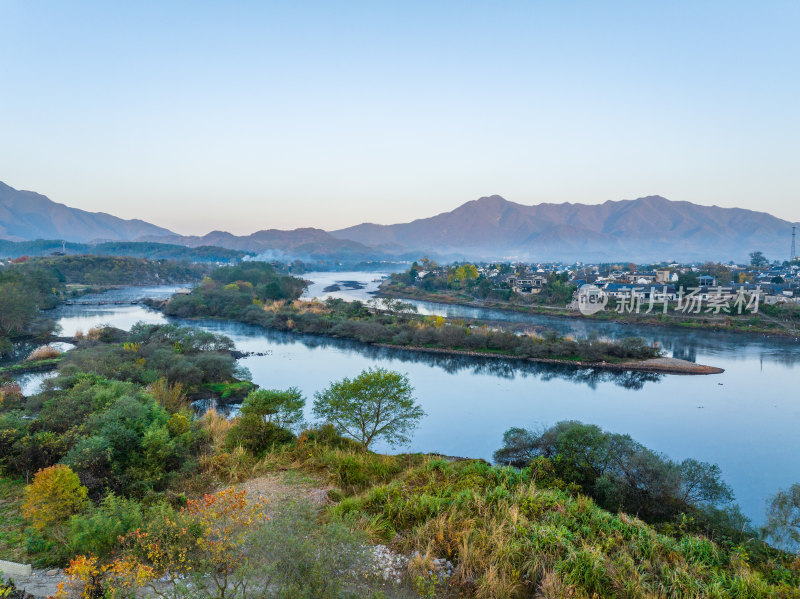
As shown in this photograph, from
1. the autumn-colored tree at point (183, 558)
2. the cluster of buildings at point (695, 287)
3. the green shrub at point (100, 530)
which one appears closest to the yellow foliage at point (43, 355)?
the green shrub at point (100, 530)

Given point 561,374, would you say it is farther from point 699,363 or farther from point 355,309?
point 355,309

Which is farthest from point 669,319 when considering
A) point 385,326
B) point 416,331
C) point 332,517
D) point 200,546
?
point 200,546

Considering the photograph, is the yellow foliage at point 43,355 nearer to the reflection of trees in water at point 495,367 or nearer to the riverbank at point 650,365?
the reflection of trees in water at point 495,367

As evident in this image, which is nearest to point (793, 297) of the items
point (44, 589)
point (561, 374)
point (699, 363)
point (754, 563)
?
point (699, 363)

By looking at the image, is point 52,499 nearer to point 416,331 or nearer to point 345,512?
point 345,512

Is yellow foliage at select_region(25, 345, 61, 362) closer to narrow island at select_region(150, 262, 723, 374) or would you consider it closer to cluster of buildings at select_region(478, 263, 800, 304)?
A: narrow island at select_region(150, 262, 723, 374)

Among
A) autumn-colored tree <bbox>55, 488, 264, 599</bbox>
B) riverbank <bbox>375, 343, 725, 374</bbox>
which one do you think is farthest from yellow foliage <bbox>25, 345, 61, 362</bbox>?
riverbank <bbox>375, 343, 725, 374</bbox>
